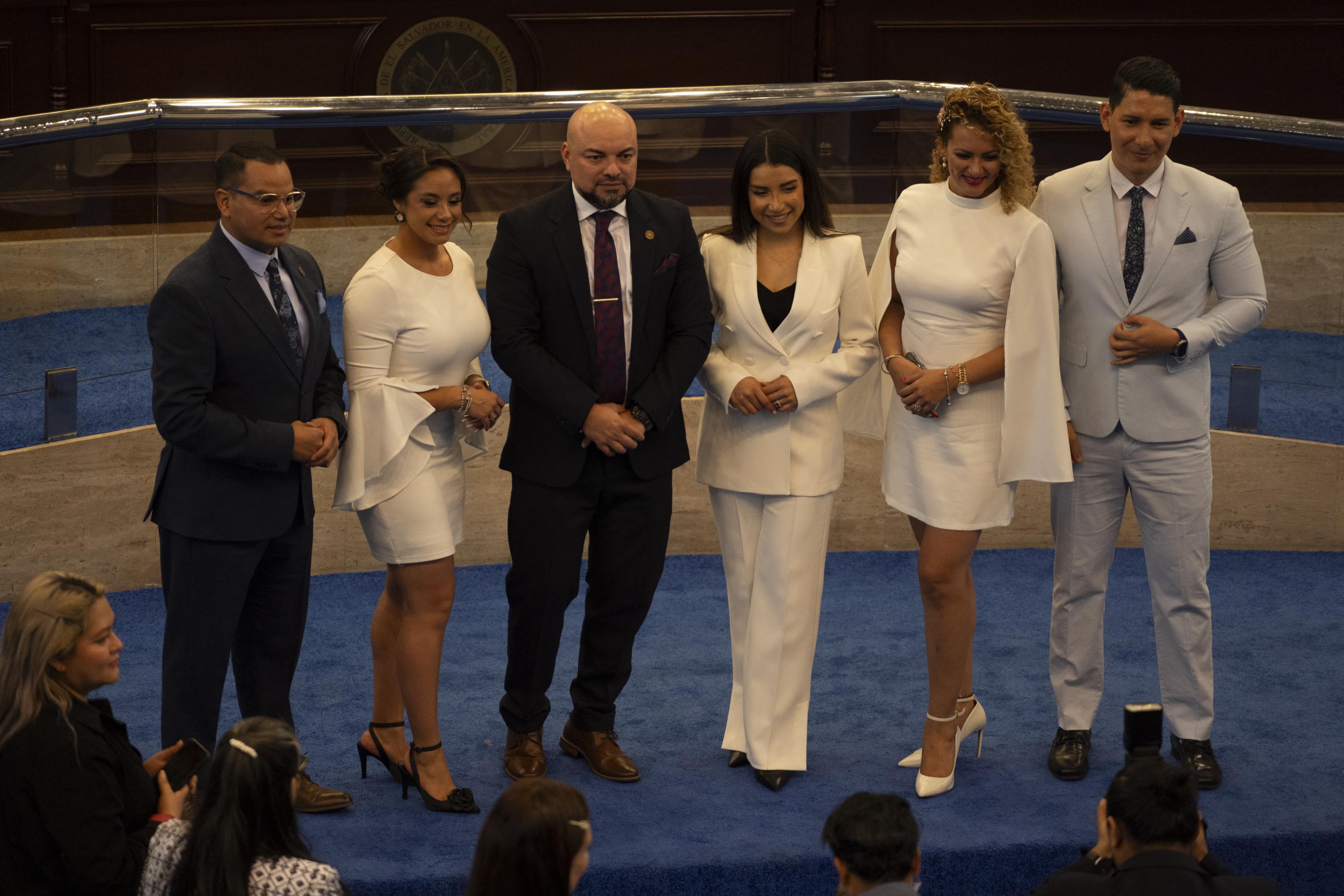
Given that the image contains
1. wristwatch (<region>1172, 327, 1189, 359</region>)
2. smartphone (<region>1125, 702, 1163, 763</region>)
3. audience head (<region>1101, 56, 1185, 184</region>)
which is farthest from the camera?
wristwatch (<region>1172, 327, 1189, 359</region>)

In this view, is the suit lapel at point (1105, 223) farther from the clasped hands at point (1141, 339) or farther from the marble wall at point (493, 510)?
the marble wall at point (493, 510)

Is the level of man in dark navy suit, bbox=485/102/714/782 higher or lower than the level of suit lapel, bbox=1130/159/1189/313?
lower

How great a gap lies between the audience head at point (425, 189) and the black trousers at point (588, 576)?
61cm

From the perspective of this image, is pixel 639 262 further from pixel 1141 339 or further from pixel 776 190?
pixel 1141 339

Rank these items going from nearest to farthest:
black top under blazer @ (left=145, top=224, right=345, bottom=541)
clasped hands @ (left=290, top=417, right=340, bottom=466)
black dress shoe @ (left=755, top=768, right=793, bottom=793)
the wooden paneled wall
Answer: black top under blazer @ (left=145, top=224, right=345, bottom=541) → clasped hands @ (left=290, top=417, right=340, bottom=466) → black dress shoe @ (left=755, top=768, right=793, bottom=793) → the wooden paneled wall

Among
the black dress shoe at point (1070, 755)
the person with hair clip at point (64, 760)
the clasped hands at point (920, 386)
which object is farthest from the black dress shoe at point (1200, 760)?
the person with hair clip at point (64, 760)

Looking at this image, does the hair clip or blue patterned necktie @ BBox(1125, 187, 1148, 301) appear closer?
the hair clip

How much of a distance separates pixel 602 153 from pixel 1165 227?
130 centimetres

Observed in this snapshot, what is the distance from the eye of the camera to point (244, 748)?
2.36 metres

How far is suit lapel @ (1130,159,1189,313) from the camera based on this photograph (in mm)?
3543

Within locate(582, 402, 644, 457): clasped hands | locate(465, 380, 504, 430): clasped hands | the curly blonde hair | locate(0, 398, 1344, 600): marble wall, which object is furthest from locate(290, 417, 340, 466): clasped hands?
locate(0, 398, 1344, 600): marble wall

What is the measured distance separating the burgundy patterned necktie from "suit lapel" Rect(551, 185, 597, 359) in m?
0.02

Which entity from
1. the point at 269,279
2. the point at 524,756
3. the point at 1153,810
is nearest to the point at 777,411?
the point at 524,756

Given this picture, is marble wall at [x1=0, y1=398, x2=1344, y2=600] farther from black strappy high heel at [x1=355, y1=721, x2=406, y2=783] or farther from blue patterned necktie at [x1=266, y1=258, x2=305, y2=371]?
blue patterned necktie at [x1=266, y1=258, x2=305, y2=371]
